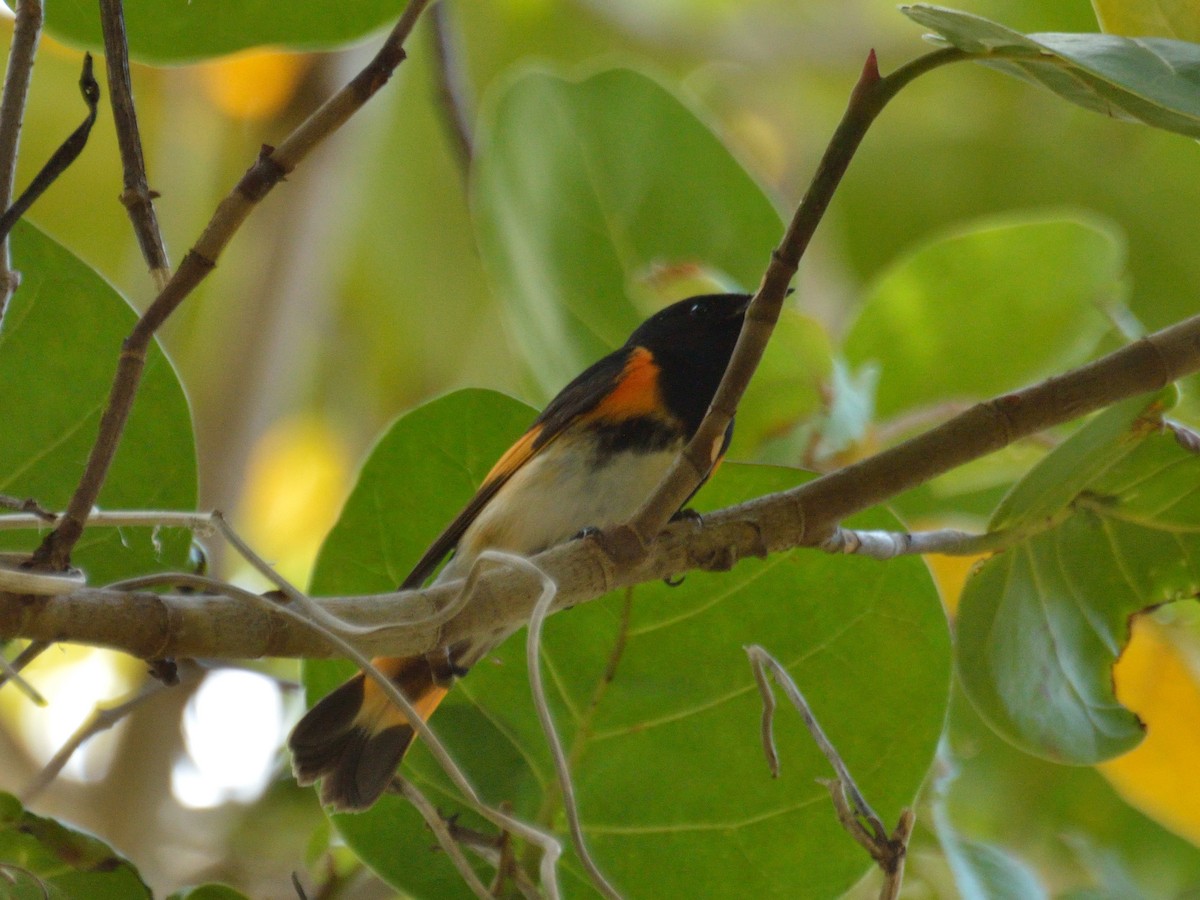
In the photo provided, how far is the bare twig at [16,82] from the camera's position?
34.7 inches

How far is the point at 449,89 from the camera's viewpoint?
233cm

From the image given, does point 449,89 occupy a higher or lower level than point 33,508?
higher

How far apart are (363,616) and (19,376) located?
473mm

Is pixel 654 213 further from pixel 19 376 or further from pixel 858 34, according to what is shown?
pixel 858 34

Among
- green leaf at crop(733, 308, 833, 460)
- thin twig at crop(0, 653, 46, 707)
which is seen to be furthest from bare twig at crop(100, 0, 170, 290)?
green leaf at crop(733, 308, 833, 460)

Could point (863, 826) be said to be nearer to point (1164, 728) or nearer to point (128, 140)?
point (128, 140)

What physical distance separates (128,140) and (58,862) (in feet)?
2.31

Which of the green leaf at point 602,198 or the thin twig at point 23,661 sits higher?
the green leaf at point 602,198

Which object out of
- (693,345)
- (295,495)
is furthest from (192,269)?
(295,495)

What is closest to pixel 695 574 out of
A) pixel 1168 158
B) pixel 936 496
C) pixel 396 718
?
pixel 396 718

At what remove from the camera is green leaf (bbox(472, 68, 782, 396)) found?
1.81m

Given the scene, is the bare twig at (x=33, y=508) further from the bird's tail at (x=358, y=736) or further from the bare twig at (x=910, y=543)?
the bare twig at (x=910, y=543)

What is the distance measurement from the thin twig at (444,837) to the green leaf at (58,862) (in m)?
0.26

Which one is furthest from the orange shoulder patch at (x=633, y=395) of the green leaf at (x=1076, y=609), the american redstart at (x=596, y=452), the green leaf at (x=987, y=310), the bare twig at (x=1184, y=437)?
the bare twig at (x=1184, y=437)
